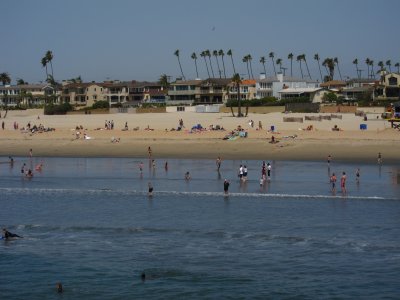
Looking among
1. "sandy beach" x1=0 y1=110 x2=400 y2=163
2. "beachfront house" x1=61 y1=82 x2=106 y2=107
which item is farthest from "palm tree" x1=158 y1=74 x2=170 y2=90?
"sandy beach" x1=0 y1=110 x2=400 y2=163

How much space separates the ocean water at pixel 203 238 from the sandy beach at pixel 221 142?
10218 mm

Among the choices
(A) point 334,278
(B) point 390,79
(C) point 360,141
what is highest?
(B) point 390,79

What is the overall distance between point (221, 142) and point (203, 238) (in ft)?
109

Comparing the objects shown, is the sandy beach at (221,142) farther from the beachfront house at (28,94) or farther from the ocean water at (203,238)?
the beachfront house at (28,94)

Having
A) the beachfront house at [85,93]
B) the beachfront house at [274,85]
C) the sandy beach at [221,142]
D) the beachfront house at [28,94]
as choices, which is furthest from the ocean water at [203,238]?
the beachfront house at [28,94]

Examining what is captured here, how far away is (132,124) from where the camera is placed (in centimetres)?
7762

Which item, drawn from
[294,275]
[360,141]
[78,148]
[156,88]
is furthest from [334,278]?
[156,88]

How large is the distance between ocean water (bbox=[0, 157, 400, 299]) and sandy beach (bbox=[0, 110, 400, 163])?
10.2 meters

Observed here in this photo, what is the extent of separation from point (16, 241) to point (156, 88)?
111894 mm

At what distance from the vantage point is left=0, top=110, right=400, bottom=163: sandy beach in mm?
54259

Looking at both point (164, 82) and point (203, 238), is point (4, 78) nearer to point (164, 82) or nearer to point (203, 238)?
point (164, 82)

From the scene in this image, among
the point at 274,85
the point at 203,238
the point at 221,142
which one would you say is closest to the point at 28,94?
the point at 274,85

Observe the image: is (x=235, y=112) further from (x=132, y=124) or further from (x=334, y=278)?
(x=334, y=278)

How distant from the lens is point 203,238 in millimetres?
26984
